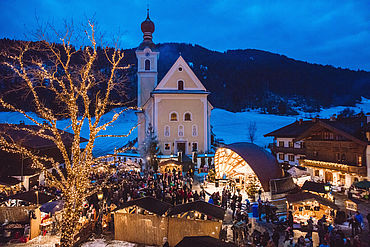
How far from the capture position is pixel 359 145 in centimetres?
2073

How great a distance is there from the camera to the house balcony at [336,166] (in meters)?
20.2

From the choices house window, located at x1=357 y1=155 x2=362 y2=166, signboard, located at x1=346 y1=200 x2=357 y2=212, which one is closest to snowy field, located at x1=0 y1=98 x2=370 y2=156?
house window, located at x1=357 y1=155 x2=362 y2=166

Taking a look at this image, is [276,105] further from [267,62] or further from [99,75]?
[99,75]

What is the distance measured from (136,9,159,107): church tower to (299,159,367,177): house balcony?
28.4 m

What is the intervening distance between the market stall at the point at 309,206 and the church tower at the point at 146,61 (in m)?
34.9

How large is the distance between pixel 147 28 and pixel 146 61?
568 cm

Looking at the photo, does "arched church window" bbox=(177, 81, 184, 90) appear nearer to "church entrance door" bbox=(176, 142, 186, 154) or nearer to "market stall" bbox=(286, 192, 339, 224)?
"church entrance door" bbox=(176, 142, 186, 154)

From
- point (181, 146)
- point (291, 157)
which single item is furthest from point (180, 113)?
point (291, 157)

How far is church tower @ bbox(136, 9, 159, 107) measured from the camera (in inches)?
1751

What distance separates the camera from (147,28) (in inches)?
1766

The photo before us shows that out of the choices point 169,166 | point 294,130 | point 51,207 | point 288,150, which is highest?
point 294,130

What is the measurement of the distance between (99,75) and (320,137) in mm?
23573

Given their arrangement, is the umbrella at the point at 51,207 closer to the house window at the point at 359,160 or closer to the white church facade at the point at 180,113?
the house window at the point at 359,160

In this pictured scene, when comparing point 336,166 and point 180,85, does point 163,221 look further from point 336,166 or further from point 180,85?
point 180,85
